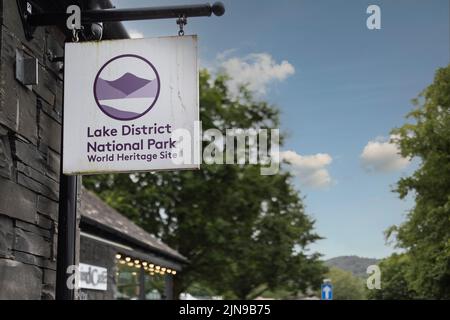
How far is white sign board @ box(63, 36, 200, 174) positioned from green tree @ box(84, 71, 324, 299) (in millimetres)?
16999

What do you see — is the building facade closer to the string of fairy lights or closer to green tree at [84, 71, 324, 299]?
the string of fairy lights

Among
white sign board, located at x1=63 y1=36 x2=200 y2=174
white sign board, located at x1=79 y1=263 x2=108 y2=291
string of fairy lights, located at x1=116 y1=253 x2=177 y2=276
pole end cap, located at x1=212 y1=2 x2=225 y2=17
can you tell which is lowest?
white sign board, located at x1=79 y1=263 x2=108 y2=291

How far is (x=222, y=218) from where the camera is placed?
2197 centimetres

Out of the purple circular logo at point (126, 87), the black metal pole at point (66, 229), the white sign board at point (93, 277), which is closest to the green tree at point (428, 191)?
the white sign board at point (93, 277)

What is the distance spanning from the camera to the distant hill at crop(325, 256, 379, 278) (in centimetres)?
1569

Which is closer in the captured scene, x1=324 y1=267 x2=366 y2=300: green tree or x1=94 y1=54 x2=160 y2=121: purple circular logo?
x1=94 y1=54 x2=160 y2=121: purple circular logo

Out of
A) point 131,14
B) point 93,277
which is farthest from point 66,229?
point 93,277

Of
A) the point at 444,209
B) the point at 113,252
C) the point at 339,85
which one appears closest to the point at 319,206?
the point at 339,85

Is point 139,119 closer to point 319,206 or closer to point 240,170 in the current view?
point 240,170

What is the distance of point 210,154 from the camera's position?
71.5 ft

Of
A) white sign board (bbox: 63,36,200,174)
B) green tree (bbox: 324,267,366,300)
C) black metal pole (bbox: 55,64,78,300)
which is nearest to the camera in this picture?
white sign board (bbox: 63,36,200,174)

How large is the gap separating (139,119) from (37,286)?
1243 millimetres

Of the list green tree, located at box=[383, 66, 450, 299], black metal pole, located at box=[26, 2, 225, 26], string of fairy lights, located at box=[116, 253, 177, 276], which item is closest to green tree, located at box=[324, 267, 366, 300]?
green tree, located at box=[383, 66, 450, 299]
